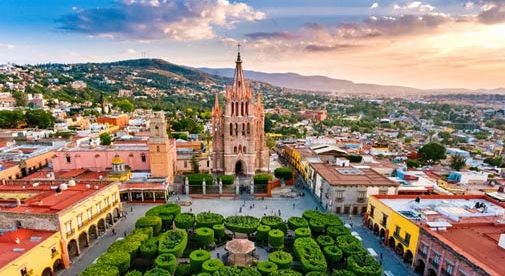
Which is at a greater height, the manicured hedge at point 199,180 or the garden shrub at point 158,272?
the manicured hedge at point 199,180

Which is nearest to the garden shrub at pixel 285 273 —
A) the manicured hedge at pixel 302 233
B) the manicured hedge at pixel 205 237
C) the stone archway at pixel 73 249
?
the manicured hedge at pixel 302 233

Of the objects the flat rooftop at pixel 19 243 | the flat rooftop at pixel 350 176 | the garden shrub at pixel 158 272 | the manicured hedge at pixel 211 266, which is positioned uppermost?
the flat rooftop at pixel 350 176

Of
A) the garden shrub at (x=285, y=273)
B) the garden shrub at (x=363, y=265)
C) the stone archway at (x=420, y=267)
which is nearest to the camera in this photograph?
the garden shrub at (x=363, y=265)

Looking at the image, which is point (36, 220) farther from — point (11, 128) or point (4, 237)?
point (11, 128)

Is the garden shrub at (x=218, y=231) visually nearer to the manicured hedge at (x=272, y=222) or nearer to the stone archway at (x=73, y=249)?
the manicured hedge at (x=272, y=222)

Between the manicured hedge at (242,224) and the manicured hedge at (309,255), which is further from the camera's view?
the manicured hedge at (242,224)

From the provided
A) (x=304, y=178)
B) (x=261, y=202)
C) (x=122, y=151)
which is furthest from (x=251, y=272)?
(x=122, y=151)
